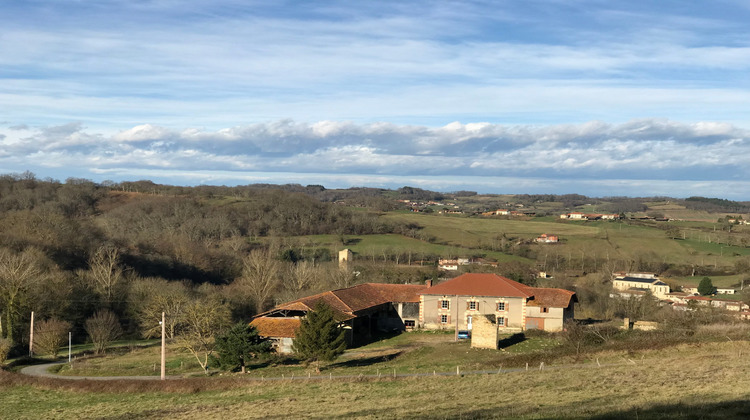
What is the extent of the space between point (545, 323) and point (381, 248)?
55999 mm

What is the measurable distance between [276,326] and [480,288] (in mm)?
17430

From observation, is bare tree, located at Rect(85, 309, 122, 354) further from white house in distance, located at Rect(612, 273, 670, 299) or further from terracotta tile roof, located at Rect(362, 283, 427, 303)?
white house in distance, located at Rect(612, 273, 670, 299)

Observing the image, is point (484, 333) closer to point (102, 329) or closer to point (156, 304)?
point (102, 329)

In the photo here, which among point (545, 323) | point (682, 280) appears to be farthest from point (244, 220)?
point (545, 323)

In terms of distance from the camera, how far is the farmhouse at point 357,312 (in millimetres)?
44969

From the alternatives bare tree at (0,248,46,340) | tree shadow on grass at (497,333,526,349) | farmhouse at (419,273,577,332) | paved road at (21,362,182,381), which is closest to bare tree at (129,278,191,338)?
bare tree at (0,248,46,340)

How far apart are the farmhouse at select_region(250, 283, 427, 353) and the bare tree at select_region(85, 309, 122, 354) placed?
11.5 metres

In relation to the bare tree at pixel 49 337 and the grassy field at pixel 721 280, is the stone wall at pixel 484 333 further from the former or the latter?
the grassy field at pixel 721 280

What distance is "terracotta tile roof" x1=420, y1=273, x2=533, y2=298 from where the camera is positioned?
52656 mm

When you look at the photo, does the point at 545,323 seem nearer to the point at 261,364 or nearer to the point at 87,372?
the point at 261,364

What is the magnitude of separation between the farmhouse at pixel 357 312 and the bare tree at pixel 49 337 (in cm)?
1443

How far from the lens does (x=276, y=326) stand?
4525 centimetres

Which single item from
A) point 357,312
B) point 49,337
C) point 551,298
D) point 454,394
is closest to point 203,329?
point 357,312

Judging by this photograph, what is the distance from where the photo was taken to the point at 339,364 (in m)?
39.1
